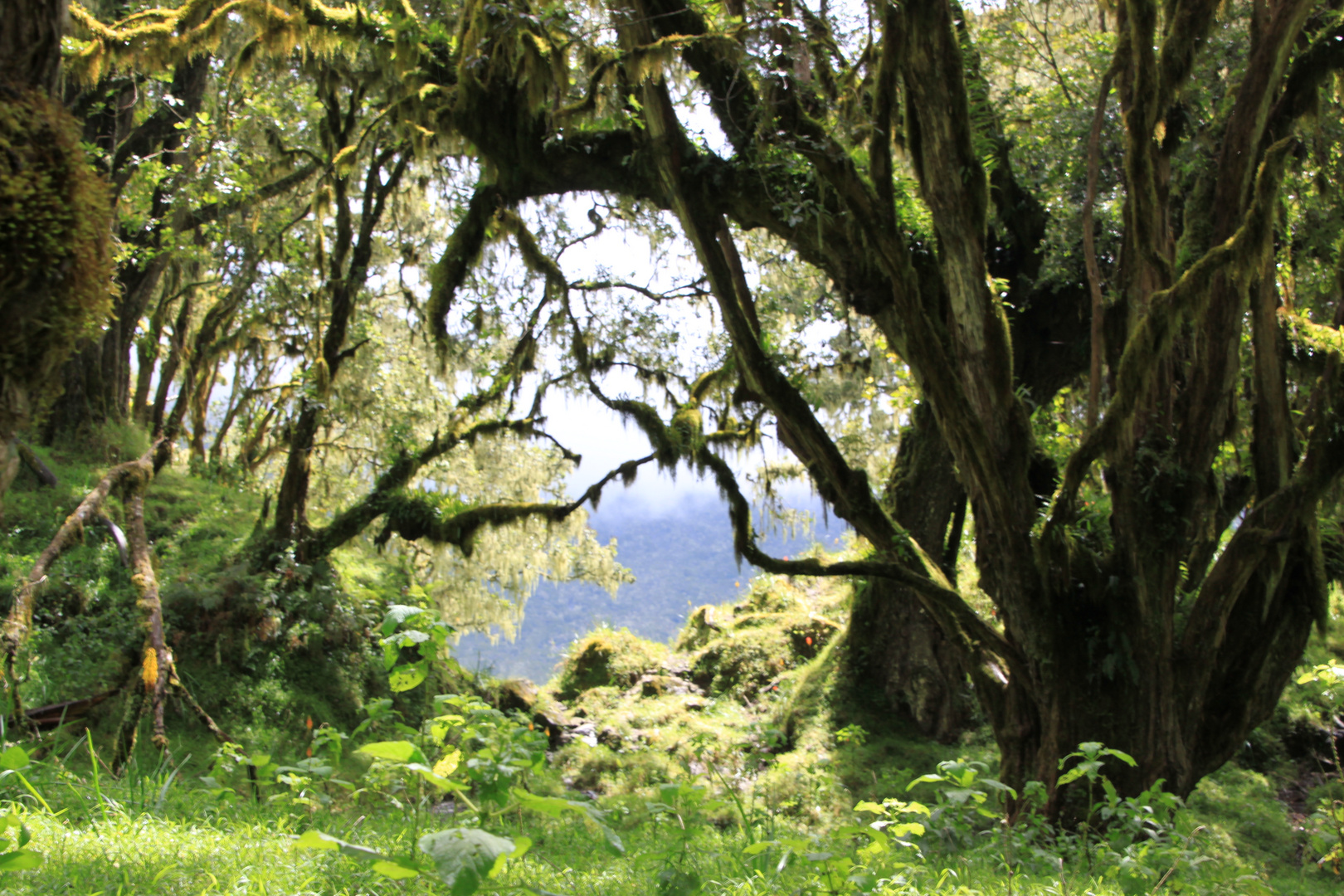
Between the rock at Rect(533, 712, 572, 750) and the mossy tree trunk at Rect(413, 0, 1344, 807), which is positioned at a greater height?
the mossy tree trunk at Rect(413, 0, 1344, 807)

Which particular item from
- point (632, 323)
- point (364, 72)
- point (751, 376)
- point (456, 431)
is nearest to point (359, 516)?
point (456, 431)

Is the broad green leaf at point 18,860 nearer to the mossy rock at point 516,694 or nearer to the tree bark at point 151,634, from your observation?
the tree bark at point 151,634

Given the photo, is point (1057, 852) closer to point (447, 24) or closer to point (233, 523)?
point (447, 24)

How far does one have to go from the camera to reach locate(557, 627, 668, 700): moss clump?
13.2 metres

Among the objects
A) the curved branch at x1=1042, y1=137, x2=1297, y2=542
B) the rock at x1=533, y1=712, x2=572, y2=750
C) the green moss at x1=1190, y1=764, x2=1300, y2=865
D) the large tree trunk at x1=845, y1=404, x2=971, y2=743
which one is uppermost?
the curved branch at x1=1042, y1=137, x2=1297, y2=542

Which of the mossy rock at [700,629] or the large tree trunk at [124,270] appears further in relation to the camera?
the mossy rock at [700,629]

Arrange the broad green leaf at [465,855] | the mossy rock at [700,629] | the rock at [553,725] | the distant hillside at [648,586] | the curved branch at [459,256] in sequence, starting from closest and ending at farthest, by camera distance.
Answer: the broad green leaf at [465,855]
the curved branch at [459,256]
the rock at [553,725]
the mossy rock at [700,629]
the distant hillside at [648,586]

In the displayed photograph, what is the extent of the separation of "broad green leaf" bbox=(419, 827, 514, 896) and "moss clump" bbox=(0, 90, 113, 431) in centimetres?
264

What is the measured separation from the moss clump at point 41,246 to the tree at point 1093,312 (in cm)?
326

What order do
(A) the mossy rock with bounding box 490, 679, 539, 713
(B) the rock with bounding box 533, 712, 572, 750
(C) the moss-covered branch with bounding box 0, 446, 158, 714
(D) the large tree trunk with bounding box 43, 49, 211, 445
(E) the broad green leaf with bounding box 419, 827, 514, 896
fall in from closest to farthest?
(E) the broad green leaf with bounding box 419, 827, 514, 896 → (C) the moss-covered branch with bounding box 0, 446, 158, 714 → (D) the large tree trunk with bounding box 43, 49, 211, 445 → (B) the rock with bounding box 533, 712, 572, 750 → (A) the mossy rock with bounding box 490, 679, 539, 713

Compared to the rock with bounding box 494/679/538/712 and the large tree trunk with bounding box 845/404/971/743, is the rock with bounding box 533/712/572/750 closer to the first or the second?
the rock with bounding box 494/679/538/712

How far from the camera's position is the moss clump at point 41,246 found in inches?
111

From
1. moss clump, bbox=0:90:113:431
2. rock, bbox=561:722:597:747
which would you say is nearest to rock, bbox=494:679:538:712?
rock, bbox=561:722:597:747

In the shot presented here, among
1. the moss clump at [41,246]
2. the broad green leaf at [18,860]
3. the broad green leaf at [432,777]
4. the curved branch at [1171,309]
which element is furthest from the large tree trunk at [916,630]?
the broad green leaf at [18,860]
